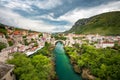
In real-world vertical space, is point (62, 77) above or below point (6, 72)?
below

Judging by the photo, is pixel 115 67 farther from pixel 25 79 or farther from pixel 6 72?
pixel 6 72

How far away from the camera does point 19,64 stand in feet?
78.4

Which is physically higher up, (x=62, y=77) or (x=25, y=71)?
(x=25, y=71)

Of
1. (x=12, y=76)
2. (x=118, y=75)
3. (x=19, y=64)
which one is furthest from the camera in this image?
(x=118, y=75)

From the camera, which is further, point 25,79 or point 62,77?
point 62,77

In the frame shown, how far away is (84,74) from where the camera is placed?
3600 cm

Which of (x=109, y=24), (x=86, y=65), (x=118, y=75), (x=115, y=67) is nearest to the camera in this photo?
(x=118, y=75)

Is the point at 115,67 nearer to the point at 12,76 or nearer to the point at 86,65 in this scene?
the point at 86,65

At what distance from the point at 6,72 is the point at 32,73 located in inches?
151

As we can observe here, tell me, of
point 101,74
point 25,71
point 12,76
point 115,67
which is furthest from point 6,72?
point 115,67

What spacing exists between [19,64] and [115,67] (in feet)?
56.9

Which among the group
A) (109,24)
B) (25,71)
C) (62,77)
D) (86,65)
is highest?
(109,24)

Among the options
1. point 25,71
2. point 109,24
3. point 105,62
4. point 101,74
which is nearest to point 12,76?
point 25,71

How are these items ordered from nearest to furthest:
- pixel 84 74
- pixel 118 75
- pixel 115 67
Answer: pixel 118 75, pixel 115 67, pixel 84 74
